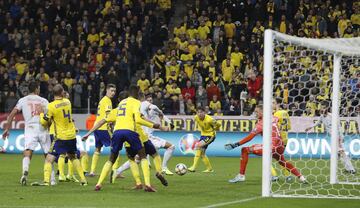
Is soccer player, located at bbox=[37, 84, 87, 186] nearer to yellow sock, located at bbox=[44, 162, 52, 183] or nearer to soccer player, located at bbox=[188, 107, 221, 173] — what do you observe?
yellow sock, located at bbox=[44, 162, 52, 183]

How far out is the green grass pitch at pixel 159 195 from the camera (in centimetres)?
1315

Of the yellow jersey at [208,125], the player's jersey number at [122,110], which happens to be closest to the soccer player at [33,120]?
the player's jersey number at [122,110]

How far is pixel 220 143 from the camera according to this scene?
26.9 m

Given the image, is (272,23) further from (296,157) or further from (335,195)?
(335,195)

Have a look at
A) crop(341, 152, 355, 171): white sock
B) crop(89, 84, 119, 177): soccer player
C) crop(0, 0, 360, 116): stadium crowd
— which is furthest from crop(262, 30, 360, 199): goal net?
crop(0, 0, 360, 116): stadium crowd

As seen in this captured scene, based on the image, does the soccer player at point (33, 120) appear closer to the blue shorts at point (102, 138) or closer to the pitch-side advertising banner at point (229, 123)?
the blue shorts at point (102, 138)

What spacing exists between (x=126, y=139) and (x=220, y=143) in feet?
39.7

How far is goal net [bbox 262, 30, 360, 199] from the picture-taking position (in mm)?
14770

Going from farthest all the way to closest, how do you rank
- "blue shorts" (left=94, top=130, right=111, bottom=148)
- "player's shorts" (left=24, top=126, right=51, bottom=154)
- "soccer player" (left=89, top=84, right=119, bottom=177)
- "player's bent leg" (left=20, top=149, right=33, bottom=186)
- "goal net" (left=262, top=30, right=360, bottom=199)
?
1. "blue shorts" (left=94, top=130, right=111, bottom=148)
2. "soccer player" (left=89, top=84, right=119, bottom=177)
3. "player's shorts" (left=24, top=126, right=51, bottom=154)
4. "player's bent leg" (left=20, top=149, right=33, bottom=186)
5. "goal net" (left=262, top=30, right=360, bottom=199)

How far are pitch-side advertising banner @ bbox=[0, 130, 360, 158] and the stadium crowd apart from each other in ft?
3.42

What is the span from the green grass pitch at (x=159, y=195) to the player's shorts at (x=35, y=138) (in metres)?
0.80

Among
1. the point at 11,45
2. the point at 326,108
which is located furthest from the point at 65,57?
the point at 326,108

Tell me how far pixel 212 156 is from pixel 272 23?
5962 millimetres

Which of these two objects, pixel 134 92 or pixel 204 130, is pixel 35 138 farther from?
pixel 204 130
